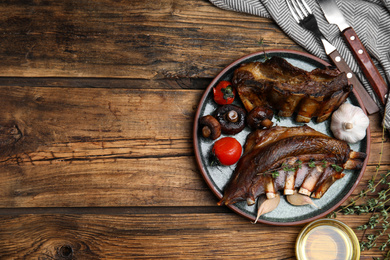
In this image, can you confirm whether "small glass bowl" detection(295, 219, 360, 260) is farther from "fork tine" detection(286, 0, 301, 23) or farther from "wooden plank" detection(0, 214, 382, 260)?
"fork tine" detection(286, 0, 301, 23)

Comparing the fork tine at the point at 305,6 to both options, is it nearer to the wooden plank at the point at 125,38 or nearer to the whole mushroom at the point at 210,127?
the wooden plank at the point at 125,38

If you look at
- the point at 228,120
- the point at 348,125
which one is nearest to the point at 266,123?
the point at 228,120

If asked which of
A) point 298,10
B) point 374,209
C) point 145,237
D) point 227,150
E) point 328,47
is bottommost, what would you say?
point 145,237

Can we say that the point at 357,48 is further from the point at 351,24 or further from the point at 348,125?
the point at 348,125

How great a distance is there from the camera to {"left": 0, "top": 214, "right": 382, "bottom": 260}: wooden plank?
5.47 ft

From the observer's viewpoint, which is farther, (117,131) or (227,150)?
(117,131)

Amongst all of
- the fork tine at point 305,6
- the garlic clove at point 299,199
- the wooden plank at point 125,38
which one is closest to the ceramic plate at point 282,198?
the garlic clove at point 299,199

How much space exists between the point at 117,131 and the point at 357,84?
137 centimetres

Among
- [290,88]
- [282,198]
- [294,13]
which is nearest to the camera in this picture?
[290,88]

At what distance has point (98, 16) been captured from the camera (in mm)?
1737

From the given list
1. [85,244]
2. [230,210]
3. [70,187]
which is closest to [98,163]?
[70,187]

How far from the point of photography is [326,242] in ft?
5.41

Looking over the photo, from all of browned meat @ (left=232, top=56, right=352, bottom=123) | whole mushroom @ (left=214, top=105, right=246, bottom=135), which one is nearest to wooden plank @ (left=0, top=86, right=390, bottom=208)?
whole mushroom @ (left=214, top=105, right=246, bottom=135)

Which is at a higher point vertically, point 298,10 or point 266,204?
point 298,10
